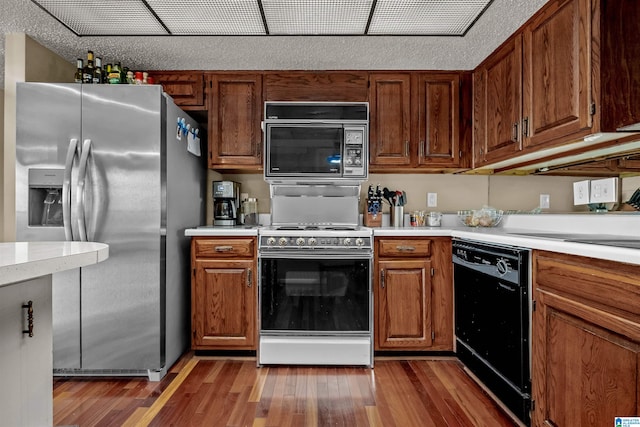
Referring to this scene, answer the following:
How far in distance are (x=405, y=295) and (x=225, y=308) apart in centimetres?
123

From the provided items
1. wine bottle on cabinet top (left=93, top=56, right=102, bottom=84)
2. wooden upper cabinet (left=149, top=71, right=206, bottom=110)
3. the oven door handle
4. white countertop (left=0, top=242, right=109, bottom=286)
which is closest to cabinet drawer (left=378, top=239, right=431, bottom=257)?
the oven door handle

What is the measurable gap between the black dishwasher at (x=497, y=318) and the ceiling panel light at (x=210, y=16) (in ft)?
6.19

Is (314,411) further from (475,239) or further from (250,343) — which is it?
(475,239)

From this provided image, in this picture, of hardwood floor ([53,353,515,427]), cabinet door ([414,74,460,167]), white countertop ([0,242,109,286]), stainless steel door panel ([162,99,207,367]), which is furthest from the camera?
cabinet door ([414,74,460,167])

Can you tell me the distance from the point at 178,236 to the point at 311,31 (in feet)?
5.28

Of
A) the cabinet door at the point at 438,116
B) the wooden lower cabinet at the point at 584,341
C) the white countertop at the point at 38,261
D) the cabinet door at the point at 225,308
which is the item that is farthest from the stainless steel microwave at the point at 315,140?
the white countertop at the point at 38,261

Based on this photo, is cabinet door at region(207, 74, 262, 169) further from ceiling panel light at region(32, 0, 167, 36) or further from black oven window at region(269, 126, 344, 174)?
ceiling panel light at region(32, 0, 167, 36)

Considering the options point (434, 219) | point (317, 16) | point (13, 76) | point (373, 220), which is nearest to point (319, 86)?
point (317, 16)

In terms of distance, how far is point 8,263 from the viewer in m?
0.86

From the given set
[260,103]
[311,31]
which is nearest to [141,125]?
[260,103]

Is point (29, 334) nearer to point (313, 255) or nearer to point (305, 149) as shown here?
point (313, 255)

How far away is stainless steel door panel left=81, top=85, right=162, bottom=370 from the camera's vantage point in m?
2.35

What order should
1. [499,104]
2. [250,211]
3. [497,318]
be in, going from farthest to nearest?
[250,211] → [499,104] → [497,318]

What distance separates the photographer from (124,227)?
235 centimetres
